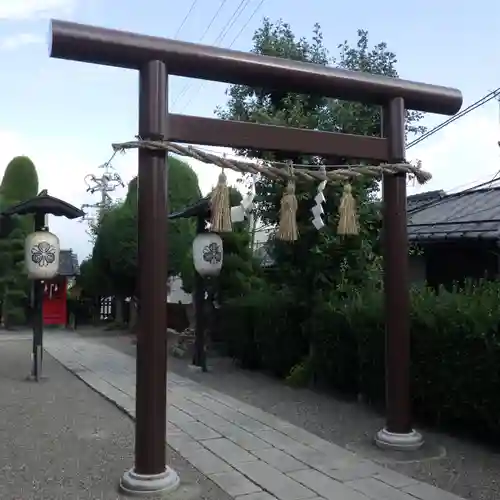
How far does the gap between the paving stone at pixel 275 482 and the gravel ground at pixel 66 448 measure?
0.36m

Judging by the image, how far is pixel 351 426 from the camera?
6.59 meters

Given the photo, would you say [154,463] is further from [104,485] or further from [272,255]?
[272,255]

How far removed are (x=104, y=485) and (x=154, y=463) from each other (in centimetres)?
50

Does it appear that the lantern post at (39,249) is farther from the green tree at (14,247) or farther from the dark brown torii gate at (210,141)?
the green tree at (14,247)

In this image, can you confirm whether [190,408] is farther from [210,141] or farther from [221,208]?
[210,141]

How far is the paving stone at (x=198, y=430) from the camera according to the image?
20.3 feet

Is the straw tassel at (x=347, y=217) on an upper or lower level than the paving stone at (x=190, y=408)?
upper

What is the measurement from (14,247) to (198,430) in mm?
16100

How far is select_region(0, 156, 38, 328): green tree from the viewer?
66.3ft

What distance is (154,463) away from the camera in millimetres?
4520

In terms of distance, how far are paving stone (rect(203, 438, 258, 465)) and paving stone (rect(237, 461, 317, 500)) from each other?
145 mm

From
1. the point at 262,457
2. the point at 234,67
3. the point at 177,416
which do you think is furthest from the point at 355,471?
the point at 234,67

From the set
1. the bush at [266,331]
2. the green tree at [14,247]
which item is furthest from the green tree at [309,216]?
the green tree at [14,247]

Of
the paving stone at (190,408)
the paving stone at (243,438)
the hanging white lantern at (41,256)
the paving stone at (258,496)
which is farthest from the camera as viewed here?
the hanging white lantern at (41,256)
